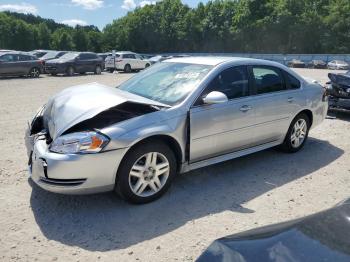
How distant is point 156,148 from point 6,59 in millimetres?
19789

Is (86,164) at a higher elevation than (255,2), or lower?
lower

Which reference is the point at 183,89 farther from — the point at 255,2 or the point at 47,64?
the point at 255,2

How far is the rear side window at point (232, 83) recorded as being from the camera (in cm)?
482

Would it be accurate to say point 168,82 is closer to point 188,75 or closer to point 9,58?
point 188,75

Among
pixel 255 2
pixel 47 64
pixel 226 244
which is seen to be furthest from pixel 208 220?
pixel 255 2

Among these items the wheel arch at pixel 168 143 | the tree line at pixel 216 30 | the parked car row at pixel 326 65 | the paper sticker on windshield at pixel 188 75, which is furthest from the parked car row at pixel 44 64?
the tree line at pixel 216 30

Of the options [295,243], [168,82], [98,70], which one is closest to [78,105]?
[168,82]

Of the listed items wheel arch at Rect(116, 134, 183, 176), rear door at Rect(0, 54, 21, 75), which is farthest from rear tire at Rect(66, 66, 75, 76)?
wheel arch at Rect(116, 134, 183, 176)

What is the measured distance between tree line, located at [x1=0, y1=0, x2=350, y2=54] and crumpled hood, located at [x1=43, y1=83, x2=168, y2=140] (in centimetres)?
7377

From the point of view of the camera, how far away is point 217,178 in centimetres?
505

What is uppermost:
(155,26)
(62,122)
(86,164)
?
(155,26)

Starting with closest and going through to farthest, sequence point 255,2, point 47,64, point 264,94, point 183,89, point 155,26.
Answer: point 183,89 → point 264,94 → point 47,64 → point 255,2 → point 155,26

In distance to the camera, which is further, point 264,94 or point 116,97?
point 264,94

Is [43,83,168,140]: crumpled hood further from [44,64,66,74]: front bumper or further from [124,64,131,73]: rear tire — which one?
[124,64,131,73]: rear tire
